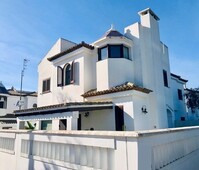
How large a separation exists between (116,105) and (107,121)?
161 centimetres

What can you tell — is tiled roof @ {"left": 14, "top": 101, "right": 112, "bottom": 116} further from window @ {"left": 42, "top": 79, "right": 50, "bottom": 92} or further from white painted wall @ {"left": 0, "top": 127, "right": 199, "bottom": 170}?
window @ {"left": 42, "top": 79, "right": 50, "bottom": 92}

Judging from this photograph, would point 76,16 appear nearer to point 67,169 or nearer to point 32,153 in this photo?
point 32,153

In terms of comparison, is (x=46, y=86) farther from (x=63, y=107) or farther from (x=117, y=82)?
(x=63, y=107)

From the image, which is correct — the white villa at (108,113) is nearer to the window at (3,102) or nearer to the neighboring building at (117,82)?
the neighboring building at (117,82)

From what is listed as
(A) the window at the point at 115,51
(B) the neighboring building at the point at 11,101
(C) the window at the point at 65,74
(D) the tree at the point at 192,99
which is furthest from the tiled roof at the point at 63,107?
(B) the neighboring building at the point at 11,101

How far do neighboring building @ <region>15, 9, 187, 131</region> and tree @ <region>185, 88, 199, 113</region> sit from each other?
11.6m

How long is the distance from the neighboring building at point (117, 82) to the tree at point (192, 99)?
11630 mm

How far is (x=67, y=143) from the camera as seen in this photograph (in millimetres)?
5559

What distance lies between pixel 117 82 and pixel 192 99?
777 inches

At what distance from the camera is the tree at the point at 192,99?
30.9 metres

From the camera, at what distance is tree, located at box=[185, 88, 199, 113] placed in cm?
3094

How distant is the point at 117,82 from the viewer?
683 inches

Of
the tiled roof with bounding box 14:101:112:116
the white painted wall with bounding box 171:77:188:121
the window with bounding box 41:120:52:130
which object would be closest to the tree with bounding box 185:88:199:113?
the white painted wall with bounding box 171:77:188:121

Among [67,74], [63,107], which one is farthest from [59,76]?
[63,107]
